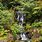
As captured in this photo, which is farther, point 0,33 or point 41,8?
point 41,8

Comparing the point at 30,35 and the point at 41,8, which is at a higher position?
the point at 41,8

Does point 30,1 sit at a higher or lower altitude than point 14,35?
higher

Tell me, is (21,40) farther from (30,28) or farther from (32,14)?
(32,14)

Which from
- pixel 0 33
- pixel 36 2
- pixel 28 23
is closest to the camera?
pixel 0 33

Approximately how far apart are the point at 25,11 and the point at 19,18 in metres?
0.60

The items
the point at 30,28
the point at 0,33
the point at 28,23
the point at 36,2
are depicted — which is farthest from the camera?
the point at 36,2

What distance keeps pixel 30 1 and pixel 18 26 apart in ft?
8.17

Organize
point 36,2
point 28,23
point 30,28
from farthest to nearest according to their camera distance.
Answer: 1. point 36,2
2. point 28,23
3. point 30,28

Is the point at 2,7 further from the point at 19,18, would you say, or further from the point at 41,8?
the point at 41,8

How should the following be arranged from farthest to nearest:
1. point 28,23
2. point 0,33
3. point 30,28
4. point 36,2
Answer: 1. point 36,2
2. point 28,23
3. point 30,28
4. point 0,33

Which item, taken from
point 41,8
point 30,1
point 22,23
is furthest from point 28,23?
point 30,1

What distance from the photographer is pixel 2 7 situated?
430 inches

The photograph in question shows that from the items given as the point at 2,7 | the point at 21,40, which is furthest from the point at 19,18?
the point at 21,40

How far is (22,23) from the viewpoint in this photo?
33.5 feet
